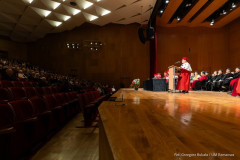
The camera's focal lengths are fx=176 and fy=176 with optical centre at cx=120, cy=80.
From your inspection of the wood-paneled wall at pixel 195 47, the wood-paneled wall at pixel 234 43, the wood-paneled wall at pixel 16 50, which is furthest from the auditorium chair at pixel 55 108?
the wood-paneled wall at pixel 16 50

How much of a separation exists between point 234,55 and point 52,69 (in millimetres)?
6140

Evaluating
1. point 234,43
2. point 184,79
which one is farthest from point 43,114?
point 234,43

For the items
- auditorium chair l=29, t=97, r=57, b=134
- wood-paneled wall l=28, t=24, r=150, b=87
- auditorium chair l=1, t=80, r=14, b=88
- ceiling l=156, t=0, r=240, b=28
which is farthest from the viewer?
wood-paneled wall l=28, t=24, r=150, b=87

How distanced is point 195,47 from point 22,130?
19.7 ft

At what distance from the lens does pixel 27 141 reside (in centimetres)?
91

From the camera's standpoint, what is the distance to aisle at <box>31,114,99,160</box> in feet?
3.09

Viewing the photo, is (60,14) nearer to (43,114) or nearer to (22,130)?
(43,114)

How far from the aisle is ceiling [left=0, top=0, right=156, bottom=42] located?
374 cm

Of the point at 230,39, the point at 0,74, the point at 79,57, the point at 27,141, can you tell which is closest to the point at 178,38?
the point at 230,39

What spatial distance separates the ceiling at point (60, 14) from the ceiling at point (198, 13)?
1.65 ft

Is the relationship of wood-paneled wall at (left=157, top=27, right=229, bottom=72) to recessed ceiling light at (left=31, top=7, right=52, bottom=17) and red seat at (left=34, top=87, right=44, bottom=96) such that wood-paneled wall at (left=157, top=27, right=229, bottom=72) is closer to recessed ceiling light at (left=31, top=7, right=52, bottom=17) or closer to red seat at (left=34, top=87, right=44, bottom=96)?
recessed ceiling light at (left=31, top=7, right=52, bottom=17)

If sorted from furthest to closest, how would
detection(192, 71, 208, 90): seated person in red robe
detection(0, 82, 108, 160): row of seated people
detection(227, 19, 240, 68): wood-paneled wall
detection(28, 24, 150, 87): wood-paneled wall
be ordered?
1. detection(28, 24, 150, 87): wood-paneled wall
2. detection(227, 19, 240, 68): wood-paneled wall
3. detection(192, 71, 208, 90): seated person in red robe
4. detection(0, 82, 108, 160): row of seated people

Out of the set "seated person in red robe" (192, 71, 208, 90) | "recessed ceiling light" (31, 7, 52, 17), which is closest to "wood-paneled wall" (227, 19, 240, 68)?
"seated person in red robe" (192, 71, 208, 90)

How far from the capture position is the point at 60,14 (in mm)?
4996
